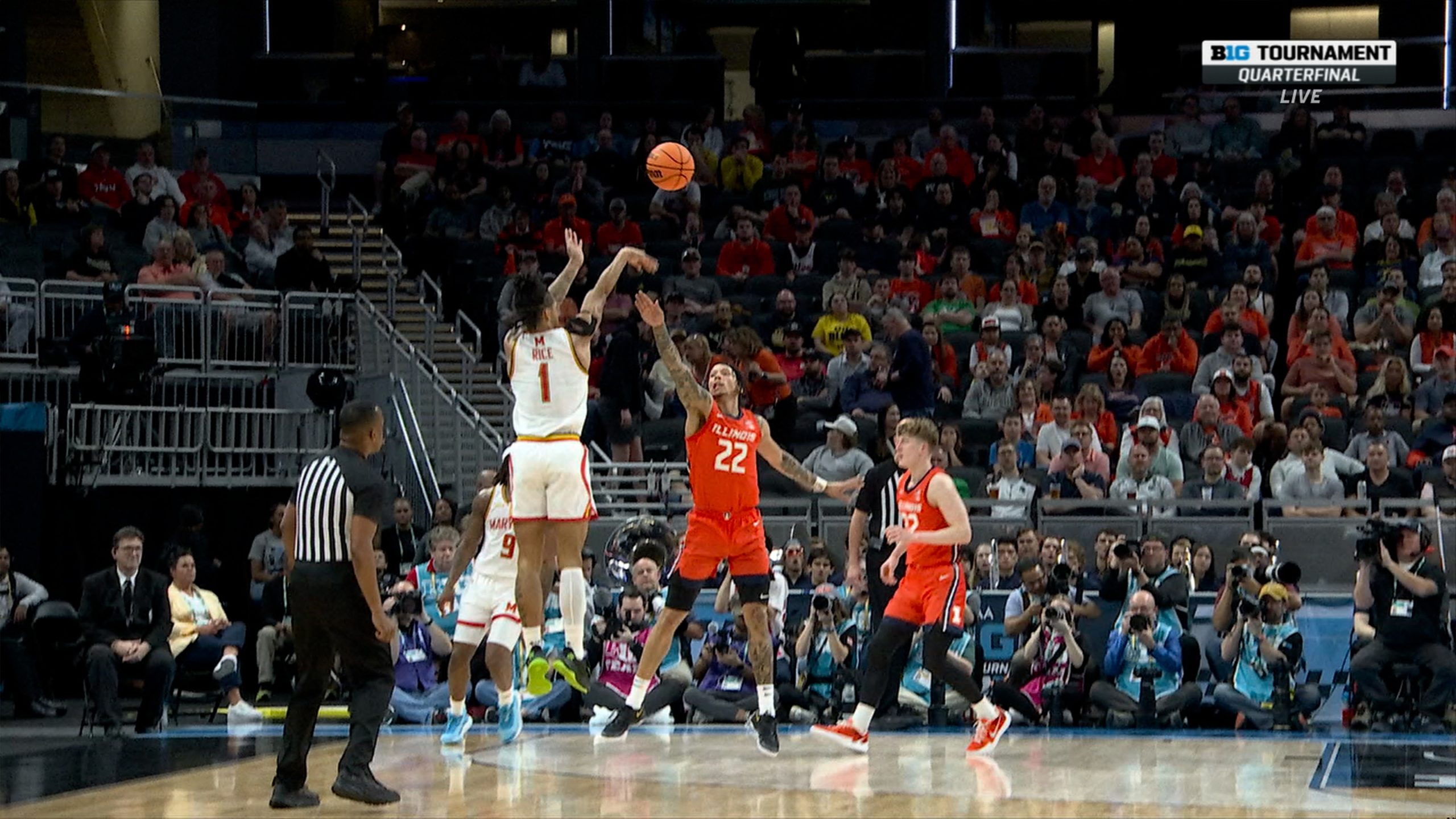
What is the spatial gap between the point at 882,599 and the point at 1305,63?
13708 millimetres

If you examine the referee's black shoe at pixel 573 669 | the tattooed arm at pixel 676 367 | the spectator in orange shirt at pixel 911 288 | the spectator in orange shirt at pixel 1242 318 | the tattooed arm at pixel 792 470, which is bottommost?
the referee's black shoe at pixel 573 669

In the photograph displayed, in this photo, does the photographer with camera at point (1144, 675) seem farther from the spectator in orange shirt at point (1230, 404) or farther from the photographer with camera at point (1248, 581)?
the spectator in orange shirt at point (1230, 404)

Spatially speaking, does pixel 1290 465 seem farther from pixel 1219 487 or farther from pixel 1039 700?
pixel 1039 700

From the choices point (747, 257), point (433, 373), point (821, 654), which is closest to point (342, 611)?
point (821, 654)

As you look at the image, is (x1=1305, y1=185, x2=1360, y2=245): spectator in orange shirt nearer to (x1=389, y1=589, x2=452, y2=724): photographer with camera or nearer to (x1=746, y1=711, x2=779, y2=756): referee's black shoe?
(x1=389, y1=589, x2=452, y2=724): photographer with camera

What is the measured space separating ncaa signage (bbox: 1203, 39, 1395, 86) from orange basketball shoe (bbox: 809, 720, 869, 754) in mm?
15770

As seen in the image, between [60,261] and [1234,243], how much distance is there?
12.4 metres

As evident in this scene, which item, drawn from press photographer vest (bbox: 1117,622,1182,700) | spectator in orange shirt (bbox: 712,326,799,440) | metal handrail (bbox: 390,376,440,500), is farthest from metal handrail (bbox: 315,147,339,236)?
press photographer vest (bbox: 1117,622,1182,700)

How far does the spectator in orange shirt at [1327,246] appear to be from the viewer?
2053cm

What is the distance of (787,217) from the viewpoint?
879 inches

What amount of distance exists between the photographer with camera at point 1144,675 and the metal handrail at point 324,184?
39.8 ft

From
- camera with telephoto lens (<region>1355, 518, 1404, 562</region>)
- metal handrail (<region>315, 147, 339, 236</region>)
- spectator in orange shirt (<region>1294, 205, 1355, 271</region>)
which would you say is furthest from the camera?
metal handrail (<region>315, 147, 339, 236</region>)

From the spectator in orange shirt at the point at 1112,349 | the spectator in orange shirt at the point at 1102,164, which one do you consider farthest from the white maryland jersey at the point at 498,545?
the spectator in orange shirt at the point at 1102,164

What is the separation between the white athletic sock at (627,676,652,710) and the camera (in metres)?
11.9
